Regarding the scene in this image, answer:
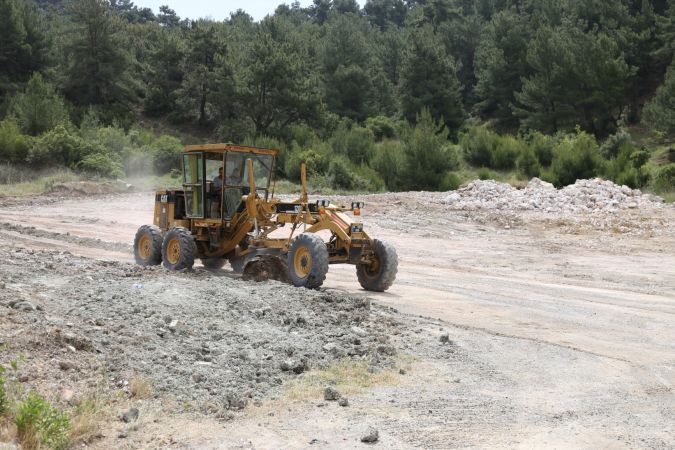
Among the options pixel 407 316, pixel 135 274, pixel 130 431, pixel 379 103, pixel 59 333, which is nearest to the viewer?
pixel 130 431

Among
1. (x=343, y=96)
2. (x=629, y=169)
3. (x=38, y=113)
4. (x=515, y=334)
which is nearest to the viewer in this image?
(x=515, y=334)

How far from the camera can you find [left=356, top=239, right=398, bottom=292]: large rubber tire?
13234mm

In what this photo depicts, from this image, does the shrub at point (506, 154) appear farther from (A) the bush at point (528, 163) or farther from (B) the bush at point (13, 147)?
(B) the bush at point (13, 147)

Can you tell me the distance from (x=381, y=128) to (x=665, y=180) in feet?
94.2

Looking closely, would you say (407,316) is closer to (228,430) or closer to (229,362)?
(229,362)

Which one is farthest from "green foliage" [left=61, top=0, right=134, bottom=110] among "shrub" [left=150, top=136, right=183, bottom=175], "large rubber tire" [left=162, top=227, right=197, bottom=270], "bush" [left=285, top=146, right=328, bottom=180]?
"large rubber tire" [left=162, top=227, right=197, bottom=270]

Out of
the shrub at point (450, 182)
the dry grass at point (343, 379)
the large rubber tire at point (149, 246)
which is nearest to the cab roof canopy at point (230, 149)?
the large rubber tire at point (149, 246)

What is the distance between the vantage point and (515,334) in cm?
1050

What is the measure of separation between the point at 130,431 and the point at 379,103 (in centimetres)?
6370

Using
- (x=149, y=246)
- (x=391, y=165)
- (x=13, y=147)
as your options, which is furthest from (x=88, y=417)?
(x=13, y=147)

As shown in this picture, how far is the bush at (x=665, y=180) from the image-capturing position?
103ft

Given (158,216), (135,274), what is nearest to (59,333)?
(135,274)

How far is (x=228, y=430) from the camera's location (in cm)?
632

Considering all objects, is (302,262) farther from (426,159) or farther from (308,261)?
(426,159)
